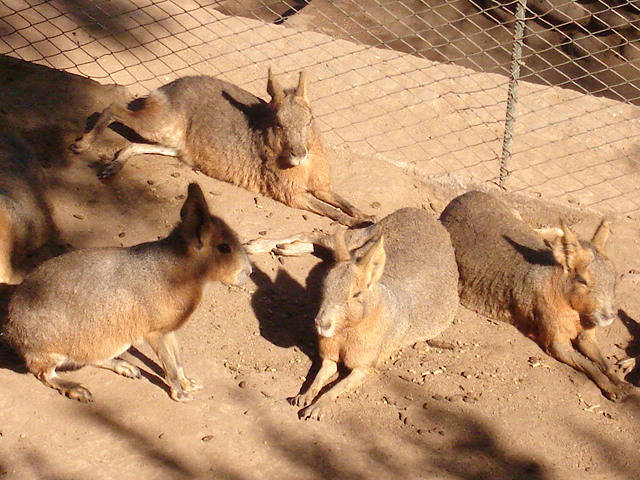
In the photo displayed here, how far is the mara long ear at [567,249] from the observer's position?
5.09 metres

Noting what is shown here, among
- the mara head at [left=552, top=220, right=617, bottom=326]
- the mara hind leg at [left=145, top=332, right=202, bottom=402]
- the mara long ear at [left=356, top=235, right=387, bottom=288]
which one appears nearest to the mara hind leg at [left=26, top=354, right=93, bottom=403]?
the mara hind leg at [left=145, top=332, right=202, bottom=402]

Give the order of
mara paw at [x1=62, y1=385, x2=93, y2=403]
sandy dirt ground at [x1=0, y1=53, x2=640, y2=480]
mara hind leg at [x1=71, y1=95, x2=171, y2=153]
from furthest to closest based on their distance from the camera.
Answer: mara hind leg at [x1=71, y1=95, x2=171, y2=153] < mara paw at [x1=62, y1=385, x2=93, y2=403] < sandy dirt ground at [x1=0, y1=53, x2=640, y2=480]

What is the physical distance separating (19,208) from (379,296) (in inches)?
83.7

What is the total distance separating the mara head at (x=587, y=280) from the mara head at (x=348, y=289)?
1177 mm

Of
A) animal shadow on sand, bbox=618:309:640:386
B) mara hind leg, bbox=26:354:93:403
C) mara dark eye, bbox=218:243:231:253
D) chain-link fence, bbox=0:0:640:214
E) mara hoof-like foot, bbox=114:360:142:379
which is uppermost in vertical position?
mara dark eye, bbox=218:243:231:253

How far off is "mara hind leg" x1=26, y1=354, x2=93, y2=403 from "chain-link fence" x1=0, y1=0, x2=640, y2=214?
10.7 feet

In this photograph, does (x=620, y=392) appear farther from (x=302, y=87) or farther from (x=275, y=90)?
(x=275, y=90)

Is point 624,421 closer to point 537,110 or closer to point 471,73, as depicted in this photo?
point 537,110

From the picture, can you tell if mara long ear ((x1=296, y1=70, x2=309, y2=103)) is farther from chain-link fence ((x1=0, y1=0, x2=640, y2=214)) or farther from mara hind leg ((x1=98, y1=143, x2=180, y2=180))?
mara hind leg ((x1=98, y1=143, x2=180, y2=180))

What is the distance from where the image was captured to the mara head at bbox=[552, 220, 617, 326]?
5.08 metres

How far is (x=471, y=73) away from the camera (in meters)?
7.89

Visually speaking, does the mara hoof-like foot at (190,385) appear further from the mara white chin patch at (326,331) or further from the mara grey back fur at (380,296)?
the mara white chin patch at (326,331)

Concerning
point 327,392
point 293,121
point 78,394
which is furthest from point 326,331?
point 293,121

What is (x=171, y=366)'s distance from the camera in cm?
→ 448
